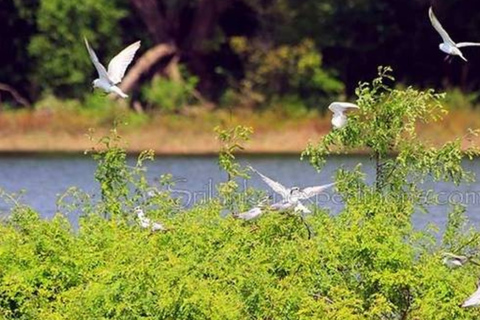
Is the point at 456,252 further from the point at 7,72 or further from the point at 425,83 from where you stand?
the point at 7,72

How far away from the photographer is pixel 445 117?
28.8m

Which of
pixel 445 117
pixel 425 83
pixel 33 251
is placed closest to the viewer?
pixel 33 251

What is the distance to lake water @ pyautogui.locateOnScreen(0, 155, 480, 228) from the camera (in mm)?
19466

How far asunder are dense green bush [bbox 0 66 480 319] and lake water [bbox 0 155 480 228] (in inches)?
261

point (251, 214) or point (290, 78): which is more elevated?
point (251, 214)

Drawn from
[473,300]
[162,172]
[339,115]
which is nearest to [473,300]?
[473,300]

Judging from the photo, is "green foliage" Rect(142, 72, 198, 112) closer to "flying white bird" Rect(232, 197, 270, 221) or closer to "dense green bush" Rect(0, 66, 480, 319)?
"dense green bush" Rect(0, 66, 480, 319)

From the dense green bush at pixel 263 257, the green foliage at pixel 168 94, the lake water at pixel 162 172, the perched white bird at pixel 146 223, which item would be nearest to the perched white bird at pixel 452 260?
the dense green bush at pixel 263 257

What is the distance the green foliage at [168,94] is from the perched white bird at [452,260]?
71.9ft

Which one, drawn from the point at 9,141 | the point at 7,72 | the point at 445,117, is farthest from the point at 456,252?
the point at 7,72

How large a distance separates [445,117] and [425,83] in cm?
454

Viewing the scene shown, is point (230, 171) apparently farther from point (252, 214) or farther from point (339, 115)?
point (339, 115)

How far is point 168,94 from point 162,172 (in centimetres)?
791

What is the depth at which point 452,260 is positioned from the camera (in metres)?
9.48
